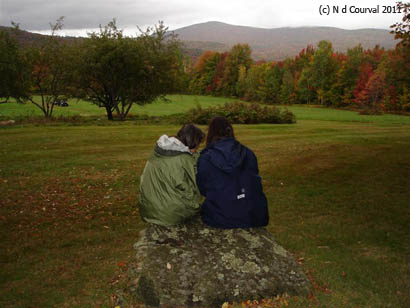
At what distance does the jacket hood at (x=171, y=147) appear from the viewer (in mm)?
5102

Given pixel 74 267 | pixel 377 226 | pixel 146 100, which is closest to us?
pixel 74 267

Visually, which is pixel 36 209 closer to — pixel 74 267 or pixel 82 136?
pixel 74 267

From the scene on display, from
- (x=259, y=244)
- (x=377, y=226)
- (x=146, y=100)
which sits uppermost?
(x=146, y=100)

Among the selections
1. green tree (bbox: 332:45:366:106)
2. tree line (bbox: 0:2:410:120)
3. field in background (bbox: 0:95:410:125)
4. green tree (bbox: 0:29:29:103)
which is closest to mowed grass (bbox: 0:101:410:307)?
tree line (bbox: 0:2:410:120)

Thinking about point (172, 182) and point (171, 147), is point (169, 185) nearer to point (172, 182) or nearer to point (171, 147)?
point (172, 182)

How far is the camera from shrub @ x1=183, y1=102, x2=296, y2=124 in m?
35.2

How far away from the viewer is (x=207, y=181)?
16.7 ft

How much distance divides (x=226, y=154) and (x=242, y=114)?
103ft

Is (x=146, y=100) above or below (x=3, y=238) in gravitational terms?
above

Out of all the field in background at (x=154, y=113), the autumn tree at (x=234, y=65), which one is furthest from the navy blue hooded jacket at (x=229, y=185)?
the autumn tree at (x=234, y=65)

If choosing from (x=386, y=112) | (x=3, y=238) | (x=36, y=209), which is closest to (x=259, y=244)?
(x=3, y=238)

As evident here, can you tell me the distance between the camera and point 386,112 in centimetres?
6356

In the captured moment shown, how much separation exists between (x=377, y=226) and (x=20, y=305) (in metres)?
7.04

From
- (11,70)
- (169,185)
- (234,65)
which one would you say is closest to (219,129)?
(169,185)
